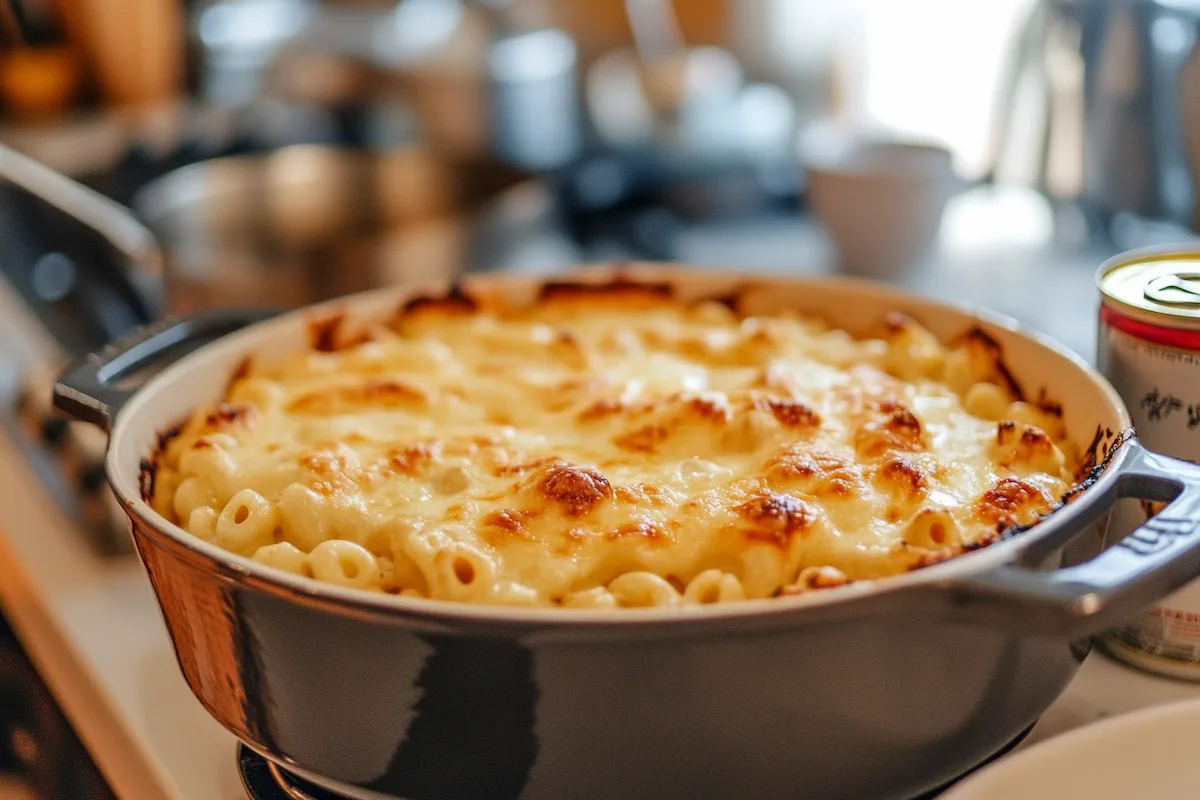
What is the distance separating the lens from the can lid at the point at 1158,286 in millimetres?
664

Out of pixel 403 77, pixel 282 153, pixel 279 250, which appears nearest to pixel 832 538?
pixel 279 250

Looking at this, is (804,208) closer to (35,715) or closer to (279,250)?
(279,250)

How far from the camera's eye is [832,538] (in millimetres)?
614

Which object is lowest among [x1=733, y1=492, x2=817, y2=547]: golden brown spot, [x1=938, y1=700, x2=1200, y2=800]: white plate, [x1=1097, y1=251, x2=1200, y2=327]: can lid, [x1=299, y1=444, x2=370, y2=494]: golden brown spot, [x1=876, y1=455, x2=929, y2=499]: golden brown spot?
[x1=938, y1=700, x2=1200, y2=800]: white plate

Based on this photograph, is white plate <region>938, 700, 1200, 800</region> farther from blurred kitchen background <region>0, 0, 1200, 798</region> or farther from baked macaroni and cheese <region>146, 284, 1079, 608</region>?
blurred kitchen background <region>0, 0, 1200, 798</region>

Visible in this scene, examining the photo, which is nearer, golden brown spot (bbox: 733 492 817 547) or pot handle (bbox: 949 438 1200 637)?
pot handle (bbox: 949 438 1200 637)

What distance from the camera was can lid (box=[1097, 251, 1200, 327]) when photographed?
0.66 meters

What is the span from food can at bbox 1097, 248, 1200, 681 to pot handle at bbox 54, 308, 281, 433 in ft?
2.10

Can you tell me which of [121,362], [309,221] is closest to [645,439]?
[121,362]

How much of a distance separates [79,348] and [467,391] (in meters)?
0.68

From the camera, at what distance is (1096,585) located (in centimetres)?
48

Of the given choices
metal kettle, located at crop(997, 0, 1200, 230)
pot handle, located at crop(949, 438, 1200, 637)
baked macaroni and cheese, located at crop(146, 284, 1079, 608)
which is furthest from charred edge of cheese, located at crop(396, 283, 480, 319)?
metal kettle, located at crop(997, 0, 1200, 230)

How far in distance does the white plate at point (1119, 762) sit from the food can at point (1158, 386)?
9cm

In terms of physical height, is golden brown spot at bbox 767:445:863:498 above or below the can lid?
below
